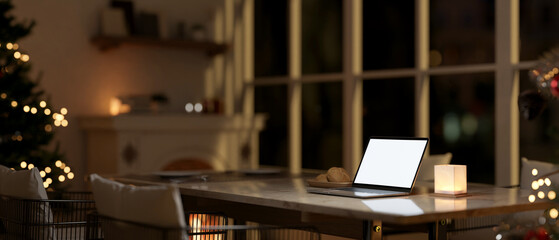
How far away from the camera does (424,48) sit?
19.7 feet

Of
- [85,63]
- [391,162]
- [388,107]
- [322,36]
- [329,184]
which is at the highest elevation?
[322,36]

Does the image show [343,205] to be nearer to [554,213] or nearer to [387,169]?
[387,169]

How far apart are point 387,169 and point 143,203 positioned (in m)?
1.22

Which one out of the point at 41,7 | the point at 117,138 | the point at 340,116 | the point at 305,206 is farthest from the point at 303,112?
the point at 305,206

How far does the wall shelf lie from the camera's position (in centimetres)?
678

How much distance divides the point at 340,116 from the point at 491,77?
1.64 m

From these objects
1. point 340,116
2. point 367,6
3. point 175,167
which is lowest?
point 175,167

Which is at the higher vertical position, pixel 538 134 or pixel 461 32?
pixel 461 32

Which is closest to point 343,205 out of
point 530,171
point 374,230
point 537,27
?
point 374,230

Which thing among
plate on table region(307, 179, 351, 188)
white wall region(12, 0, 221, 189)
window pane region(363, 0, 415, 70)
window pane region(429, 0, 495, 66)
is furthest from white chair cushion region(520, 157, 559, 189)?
white wall region(12, 0, 221, 189)

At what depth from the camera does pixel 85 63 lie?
270 inches

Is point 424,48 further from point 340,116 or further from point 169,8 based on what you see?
point 169,8

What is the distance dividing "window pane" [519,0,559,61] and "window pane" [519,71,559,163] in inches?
6.9

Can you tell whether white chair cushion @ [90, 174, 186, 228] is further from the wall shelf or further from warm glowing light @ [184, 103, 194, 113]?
warm glowing light @ [184, 103, 194, 113]
